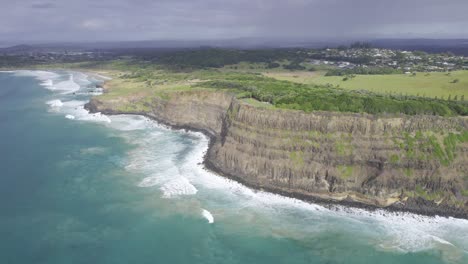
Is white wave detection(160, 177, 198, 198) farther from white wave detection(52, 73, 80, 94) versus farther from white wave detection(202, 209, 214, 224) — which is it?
white wave detection(52, 73, 80, 94)

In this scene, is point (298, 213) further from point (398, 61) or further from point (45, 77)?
point (45, 77)

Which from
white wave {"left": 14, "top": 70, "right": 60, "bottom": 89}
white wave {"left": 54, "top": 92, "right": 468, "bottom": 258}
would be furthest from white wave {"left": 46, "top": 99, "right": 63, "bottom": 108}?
Answer: white wave {"left": 54, "top": 92, "right": 468, "bottom": 258}

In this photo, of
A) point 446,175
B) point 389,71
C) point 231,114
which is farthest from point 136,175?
point 389,71

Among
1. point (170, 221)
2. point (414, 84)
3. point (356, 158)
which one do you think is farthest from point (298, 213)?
point (414, 84)

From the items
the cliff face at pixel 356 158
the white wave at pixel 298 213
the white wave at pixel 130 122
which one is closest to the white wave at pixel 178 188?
the white wave at pixel 298 213

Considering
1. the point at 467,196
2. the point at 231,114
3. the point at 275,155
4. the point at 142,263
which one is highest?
the point at 231,114

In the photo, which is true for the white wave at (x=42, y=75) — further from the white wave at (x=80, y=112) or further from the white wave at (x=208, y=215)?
the white wave at (x=208, y=215)

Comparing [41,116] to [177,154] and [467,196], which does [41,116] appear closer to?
[177,154]

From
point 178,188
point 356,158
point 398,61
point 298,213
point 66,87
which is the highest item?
point 398,61
